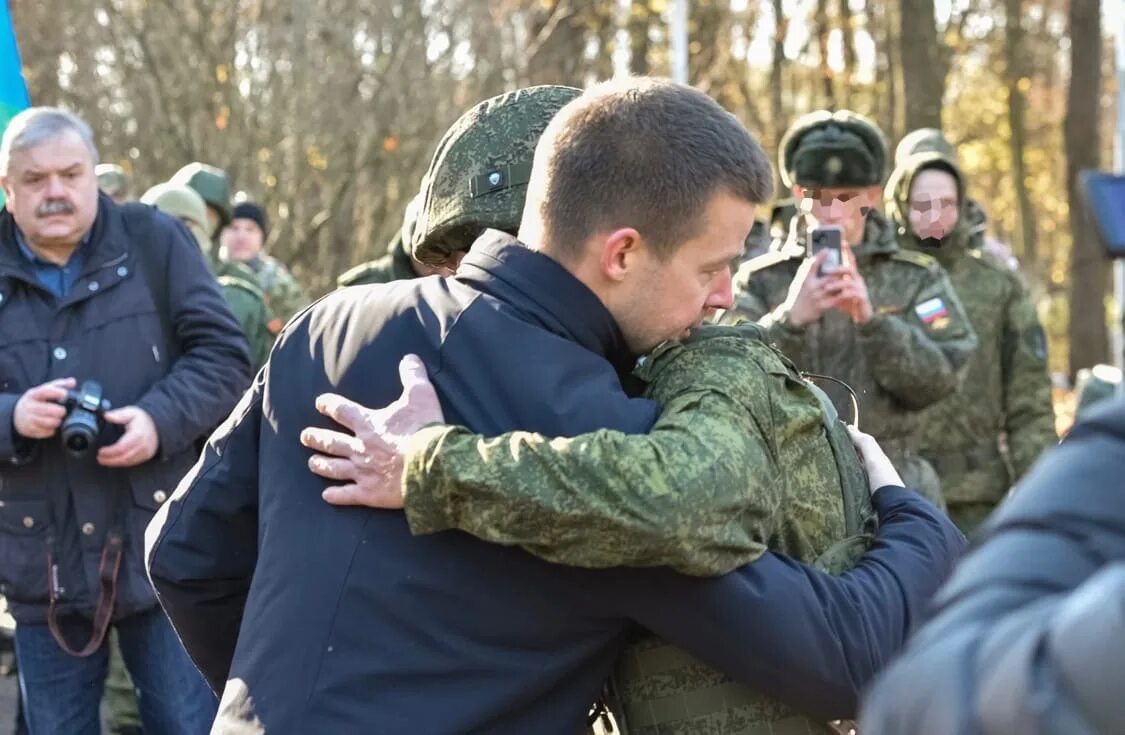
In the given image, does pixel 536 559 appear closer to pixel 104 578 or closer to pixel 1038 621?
pixel 1038 621

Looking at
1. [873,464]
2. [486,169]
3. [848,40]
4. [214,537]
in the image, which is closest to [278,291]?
[486,169]

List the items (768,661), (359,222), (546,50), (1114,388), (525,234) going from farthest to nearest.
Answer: (546,50), (359,222), (1114,388), (525,234), (768,661)

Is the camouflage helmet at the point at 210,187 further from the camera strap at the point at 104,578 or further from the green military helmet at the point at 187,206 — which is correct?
the camera strap at the point at 104,578

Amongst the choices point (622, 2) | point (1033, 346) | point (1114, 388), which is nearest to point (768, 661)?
point (1033, 346)

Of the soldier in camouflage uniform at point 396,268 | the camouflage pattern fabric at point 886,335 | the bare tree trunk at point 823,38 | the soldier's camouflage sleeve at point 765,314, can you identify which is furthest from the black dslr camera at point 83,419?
the bare tree trunk at point 823,38

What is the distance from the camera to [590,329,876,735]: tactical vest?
7.68 feet

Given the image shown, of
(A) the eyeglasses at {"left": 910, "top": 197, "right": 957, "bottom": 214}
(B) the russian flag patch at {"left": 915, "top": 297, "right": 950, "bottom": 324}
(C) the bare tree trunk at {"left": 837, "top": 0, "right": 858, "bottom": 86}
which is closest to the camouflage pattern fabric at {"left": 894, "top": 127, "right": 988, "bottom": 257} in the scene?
(A) the eyeglasses at {"left": 910, "top": 197, "right": 957, "bottom": 214}

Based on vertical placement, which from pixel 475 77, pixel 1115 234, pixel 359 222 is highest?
pixel 1115 234

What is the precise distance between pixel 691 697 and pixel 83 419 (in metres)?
2.83

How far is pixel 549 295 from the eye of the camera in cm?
231

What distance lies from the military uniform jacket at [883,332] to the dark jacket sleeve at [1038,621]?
3825mm

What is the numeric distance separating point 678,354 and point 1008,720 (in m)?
1.12

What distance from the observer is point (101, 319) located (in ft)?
16.2

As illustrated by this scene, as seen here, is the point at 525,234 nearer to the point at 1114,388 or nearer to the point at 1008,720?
the point at 1008,720
